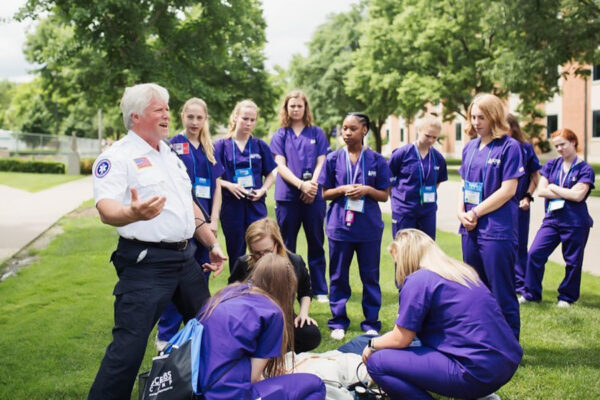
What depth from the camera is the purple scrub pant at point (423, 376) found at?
336 centimetres

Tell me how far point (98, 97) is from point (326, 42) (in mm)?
30426

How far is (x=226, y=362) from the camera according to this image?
292 centimetres

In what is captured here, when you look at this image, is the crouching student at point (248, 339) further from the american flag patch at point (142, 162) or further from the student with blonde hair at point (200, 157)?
the student with blonde hair at point (200, 157)

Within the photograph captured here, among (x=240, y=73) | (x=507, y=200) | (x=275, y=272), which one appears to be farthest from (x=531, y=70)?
(x=275, y=272)

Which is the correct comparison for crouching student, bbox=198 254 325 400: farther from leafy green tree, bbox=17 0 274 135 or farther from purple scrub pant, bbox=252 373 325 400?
leafy green tree, bbox=17 0 274 135

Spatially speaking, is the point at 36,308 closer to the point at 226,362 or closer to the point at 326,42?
the point at 226,362

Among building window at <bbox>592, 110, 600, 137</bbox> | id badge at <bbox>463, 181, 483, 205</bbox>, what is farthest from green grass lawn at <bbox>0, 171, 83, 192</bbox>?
building window at <bbox>592, 110, 600, 137</bbox>

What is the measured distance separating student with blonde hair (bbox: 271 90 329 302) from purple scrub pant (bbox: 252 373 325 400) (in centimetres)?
311

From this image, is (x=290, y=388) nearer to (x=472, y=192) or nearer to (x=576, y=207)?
(x=472, y=192)

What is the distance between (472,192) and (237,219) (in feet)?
7.88

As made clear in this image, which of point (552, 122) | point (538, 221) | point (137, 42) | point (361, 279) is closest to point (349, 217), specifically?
point (361, 279)

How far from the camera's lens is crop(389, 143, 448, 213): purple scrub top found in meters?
5.76

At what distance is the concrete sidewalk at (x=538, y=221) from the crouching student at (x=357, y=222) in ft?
13.5

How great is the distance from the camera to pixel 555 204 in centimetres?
632
